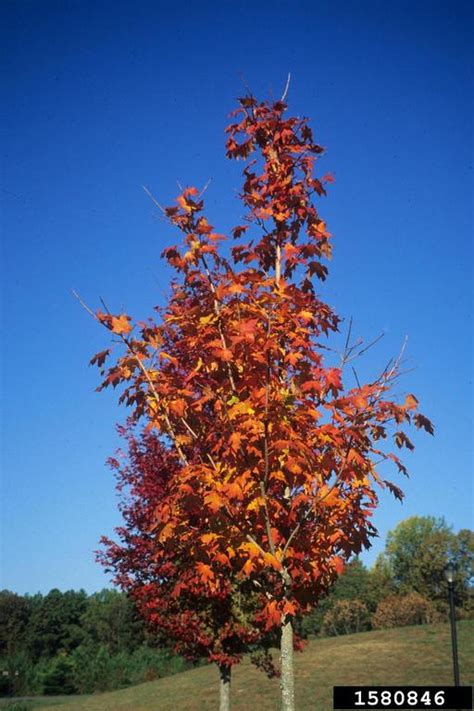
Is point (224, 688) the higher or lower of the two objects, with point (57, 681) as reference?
higher

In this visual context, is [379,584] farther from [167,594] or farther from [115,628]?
[167,594]

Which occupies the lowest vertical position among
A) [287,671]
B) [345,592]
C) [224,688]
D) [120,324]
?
[345,592]

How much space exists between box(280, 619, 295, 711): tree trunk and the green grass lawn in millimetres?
16678

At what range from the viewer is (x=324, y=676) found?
1053 inches

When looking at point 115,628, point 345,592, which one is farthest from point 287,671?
point 345,592

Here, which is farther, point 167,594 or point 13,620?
point 13,620

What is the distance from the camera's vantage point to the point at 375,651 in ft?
100

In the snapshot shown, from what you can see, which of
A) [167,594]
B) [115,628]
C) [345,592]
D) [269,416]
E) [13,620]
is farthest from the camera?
[345,592]

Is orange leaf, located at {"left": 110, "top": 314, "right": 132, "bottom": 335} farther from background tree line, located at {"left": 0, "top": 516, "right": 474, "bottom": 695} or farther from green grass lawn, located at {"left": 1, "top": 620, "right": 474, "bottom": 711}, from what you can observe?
background tree line, located at {"left": 0, "top": 516, "right": 474, "bottom": 695}

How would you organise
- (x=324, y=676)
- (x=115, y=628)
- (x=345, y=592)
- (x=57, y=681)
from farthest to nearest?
(x=345, y=592), (x=115, y=628), (x=57, y=681), (x=324, y=676)

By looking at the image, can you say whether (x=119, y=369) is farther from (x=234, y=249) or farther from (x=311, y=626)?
(x=311, y=626)

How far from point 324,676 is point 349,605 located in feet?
193

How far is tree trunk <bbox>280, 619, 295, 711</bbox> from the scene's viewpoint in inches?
257

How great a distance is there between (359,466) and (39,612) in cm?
8837
